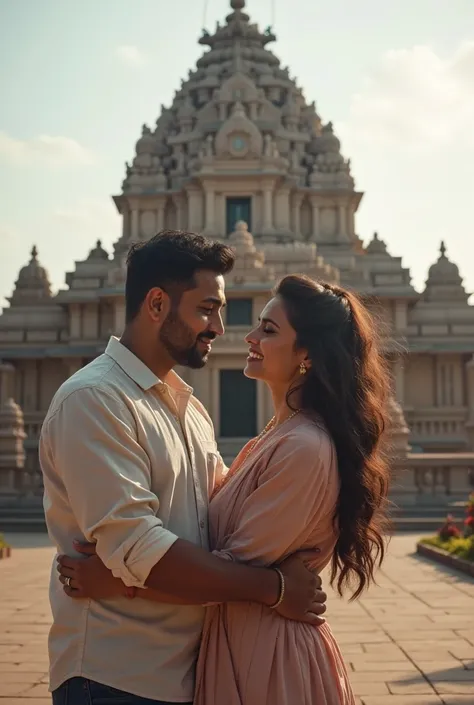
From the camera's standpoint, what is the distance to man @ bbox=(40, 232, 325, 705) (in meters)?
3.28

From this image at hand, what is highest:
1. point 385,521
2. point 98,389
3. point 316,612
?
point 98,389

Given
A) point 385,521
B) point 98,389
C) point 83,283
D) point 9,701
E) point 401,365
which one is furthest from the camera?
point 83,283

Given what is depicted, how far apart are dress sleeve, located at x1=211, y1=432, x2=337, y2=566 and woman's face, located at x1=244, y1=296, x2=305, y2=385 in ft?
1.56

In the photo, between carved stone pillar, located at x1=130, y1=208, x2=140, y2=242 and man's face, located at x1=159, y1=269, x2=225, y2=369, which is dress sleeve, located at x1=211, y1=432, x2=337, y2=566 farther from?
carved stone pillar, located at x1=130, y1=208, x2=140, y2=242

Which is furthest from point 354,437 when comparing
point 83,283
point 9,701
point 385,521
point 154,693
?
point 83,283

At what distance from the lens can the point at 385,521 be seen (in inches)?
159

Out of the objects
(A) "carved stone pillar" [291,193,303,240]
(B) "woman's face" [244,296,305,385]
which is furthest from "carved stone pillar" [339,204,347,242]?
(B) "woman's face" [244,296,305,385]

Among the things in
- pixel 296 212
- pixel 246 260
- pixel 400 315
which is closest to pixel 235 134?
pixel 296 212

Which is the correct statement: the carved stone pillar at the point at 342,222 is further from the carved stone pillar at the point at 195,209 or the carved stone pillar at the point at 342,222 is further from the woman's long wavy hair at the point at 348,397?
the woman's long wavy hair at the point at 348,397

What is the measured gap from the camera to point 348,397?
3770 mm

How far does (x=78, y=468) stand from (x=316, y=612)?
108 centimetres

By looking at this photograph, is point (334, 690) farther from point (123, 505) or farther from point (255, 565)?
point (123, 505)

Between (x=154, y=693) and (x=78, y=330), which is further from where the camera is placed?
(x=78, y=330)

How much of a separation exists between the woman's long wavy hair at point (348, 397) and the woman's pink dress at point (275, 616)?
0.10 metres
